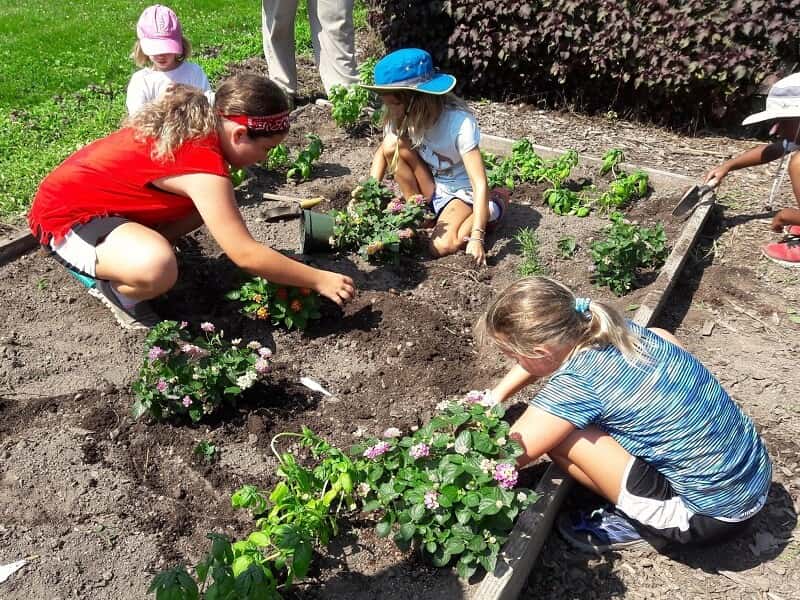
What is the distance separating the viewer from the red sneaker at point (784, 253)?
4.30 meters

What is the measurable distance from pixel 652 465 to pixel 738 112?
4.53 meters

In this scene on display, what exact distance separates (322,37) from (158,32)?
1.89m

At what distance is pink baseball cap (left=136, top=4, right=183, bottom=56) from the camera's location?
181 inches

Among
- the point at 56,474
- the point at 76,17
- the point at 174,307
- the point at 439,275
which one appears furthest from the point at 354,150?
the point at 76,17

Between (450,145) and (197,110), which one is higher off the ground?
(197,110)

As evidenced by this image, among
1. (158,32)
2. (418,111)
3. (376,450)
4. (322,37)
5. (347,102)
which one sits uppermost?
(158,32)

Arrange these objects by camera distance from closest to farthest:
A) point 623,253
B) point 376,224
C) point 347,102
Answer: point 623,253, point 376,224, point 347,102

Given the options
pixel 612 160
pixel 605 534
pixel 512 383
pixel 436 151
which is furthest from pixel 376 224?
pixel 605 534

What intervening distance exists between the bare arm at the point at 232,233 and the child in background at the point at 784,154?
8.50 feet

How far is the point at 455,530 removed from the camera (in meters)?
2.28

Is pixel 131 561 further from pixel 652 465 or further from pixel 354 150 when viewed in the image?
pixel 354 150

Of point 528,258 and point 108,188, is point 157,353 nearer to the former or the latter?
point 108,188

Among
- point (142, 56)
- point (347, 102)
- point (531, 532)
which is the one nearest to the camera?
point (531, 532)

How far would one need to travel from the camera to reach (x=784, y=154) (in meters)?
4.37
